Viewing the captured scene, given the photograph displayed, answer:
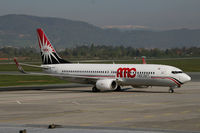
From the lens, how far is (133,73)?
174 feet

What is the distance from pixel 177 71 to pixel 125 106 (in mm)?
16321

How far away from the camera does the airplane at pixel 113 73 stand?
51312 millimetres

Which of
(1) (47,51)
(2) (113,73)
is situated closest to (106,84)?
(2) (113,73)

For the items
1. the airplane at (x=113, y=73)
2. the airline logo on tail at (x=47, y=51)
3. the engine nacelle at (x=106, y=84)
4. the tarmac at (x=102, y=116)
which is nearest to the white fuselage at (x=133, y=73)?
the airplane at (x=113, y=73)

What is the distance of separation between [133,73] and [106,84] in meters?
3.98

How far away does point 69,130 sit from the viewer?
72.5 feet

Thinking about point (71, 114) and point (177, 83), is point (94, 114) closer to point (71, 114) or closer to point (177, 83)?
point (71, 114)

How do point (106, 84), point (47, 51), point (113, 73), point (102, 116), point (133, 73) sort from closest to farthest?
point (102, 116) → point (133, 73) → point (106, 84) → point (113, 73) → point (47, 51)

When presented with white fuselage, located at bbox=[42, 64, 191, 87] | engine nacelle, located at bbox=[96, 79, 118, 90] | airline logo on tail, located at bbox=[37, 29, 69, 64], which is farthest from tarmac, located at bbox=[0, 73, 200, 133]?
airline logo on tail, located at bbox=[37, 29, 69, 64]

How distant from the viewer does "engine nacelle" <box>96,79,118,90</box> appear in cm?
5359

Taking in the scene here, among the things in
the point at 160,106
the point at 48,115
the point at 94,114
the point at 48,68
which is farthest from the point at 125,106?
the point at 48,68

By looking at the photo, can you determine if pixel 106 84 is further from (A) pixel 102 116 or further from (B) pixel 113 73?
(A) pixel 102 116

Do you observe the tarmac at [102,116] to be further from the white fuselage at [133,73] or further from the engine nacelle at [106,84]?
the engine nacelle at [106,84]

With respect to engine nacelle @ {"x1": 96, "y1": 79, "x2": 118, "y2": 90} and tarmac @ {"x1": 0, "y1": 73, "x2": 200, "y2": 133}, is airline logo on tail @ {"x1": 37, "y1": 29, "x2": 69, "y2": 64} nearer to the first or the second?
engine nacelle @ {"x1": 96, "y1": 79, "x2": 118, "y2": 90}
